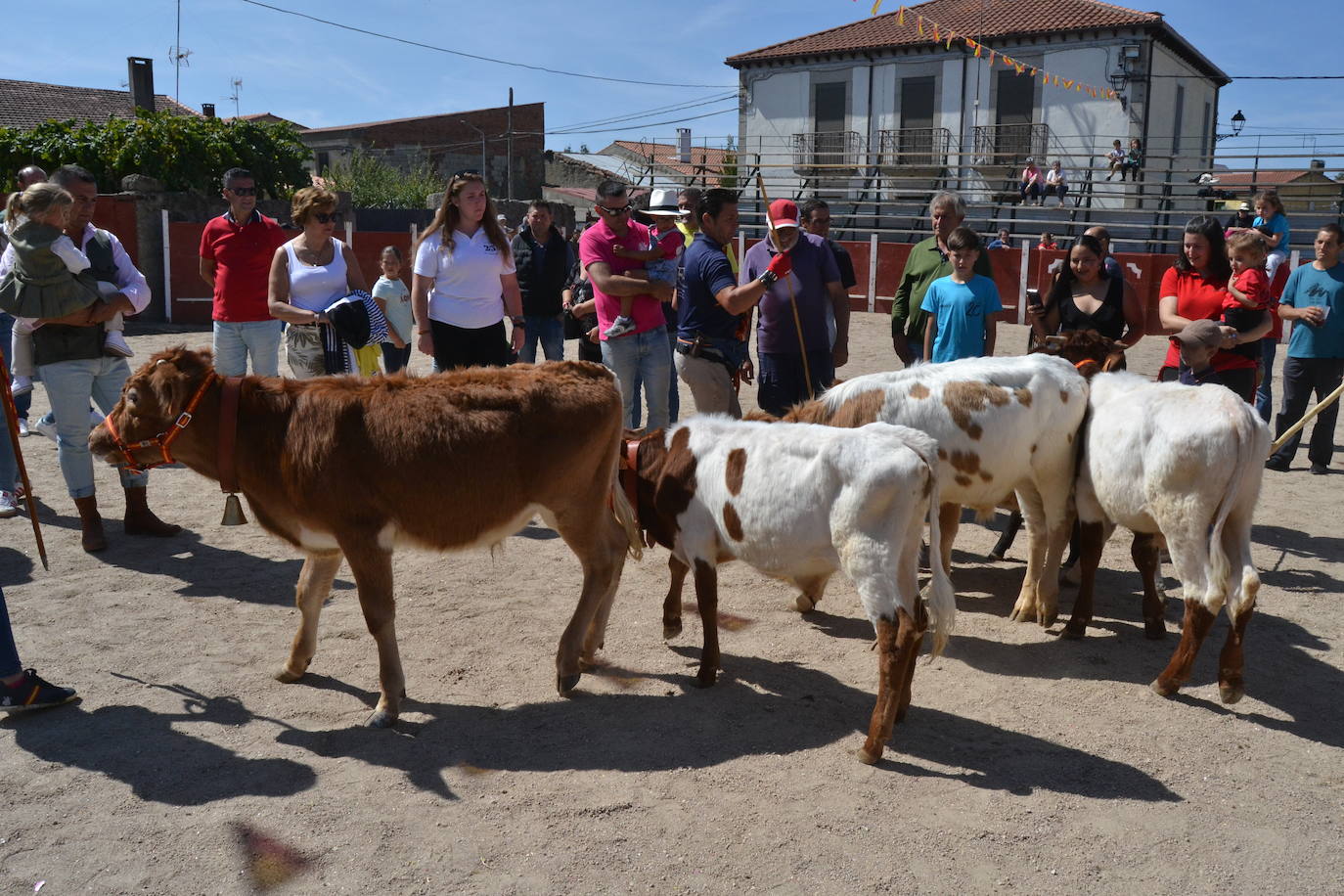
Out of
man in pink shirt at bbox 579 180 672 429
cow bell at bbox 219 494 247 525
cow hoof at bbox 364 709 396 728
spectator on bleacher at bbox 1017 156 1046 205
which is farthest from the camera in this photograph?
spectator on bleacher at bbox 1017 156 1046 205

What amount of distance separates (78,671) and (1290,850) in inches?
189

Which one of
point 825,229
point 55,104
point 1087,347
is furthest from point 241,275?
point 55,104

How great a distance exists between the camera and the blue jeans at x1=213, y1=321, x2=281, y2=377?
6.88 m

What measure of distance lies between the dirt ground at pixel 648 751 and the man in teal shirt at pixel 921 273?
2111 millimetres

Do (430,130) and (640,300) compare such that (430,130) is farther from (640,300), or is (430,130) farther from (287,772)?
(287,772)

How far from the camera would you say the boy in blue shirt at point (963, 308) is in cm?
634

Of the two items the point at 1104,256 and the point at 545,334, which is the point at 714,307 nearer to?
the point at 545,334

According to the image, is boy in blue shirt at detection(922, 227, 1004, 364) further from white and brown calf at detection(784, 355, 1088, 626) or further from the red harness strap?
the red harness strap

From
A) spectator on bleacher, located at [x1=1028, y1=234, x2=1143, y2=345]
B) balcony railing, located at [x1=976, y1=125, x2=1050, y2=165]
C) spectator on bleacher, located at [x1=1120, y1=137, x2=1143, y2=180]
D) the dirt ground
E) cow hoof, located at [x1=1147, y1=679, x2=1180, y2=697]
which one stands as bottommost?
the dirt ground

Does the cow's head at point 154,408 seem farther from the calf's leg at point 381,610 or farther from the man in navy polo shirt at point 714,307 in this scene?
the man in navy polo shirt at point 714,307

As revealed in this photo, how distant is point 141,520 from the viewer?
259 inches

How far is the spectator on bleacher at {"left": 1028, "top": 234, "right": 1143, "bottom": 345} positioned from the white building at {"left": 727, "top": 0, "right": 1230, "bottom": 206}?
76.2 feet

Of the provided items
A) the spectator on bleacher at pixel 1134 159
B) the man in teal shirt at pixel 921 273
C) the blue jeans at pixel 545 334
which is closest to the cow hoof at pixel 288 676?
the blue jeans at pixel 545 334

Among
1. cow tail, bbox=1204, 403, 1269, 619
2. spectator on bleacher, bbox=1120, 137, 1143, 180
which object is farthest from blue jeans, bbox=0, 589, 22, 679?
spectator on bleacher, bbox=1120, 137, 1143, 180
